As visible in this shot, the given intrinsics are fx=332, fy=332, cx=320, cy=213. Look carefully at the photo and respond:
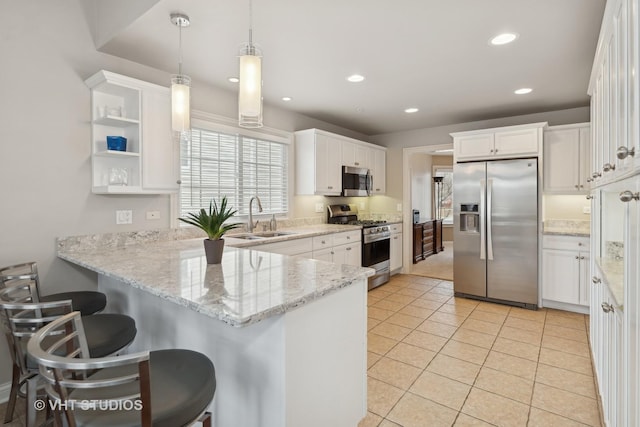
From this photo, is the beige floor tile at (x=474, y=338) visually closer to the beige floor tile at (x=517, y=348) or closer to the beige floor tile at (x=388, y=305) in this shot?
the beige floor tile at (x=517, y=348)

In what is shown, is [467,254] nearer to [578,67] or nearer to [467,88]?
[467,88]

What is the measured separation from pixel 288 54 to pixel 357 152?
2.61 meters

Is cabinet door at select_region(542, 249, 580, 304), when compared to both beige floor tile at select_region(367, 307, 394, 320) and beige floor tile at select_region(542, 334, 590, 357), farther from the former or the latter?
beige floor tile at select_region(367, 307, 394, 320)

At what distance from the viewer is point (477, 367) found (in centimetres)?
260

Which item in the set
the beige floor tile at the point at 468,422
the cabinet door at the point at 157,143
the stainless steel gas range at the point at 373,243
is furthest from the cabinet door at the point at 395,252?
the cabinet door at the point at 157,143

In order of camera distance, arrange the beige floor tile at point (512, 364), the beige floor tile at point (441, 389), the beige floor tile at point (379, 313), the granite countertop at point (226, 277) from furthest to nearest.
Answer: the beige floor tile at point (379, 313) → the beige floor tile at point (512, 364) → the beige floor tile at point (441, 389) → the granite countertop at point (226, 277)

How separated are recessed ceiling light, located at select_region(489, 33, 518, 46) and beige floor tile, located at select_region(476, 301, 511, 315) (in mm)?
2899

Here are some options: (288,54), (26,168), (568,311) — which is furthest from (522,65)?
(26,168)

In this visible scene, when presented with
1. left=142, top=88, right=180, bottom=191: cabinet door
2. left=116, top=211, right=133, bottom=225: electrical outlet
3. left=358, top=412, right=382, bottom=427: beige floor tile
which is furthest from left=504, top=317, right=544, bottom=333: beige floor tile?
left=116, top=211, right=133, bottom=225: electrical outlet

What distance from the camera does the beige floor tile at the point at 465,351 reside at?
274 centimetres

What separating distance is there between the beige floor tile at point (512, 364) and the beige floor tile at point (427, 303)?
47.5 inches

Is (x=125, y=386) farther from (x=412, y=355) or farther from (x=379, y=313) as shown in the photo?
(x=379, y=313)

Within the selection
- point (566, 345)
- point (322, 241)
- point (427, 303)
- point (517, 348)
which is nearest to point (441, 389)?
point (517, 348)

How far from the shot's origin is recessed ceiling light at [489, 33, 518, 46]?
2.42 meters
